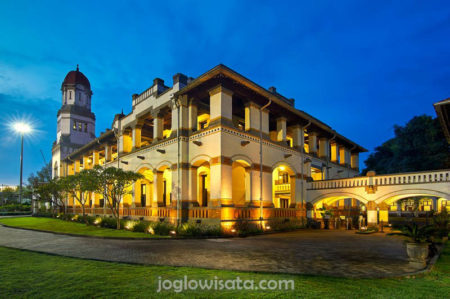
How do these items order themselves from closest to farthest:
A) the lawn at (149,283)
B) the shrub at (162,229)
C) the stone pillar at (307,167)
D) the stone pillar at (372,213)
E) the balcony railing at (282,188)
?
the lawn at (149,283)
the shrub at (162,229)
the stone pillar at (372,213)
the stone pillar at (307,167)
the balcony railing at (282,188)

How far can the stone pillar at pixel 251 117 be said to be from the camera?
20.2 m

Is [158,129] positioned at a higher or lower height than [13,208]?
higher

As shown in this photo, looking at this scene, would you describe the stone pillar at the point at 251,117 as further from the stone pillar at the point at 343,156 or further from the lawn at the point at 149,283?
the stone pillar at the point at 343,156

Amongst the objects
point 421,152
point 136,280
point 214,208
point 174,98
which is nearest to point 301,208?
point 214,208

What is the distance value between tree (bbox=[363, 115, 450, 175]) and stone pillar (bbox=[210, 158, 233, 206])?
93.4 ft

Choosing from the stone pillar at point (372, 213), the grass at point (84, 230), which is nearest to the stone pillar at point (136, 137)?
the grass at point (84, 230)

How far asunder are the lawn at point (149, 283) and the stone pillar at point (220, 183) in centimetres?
971

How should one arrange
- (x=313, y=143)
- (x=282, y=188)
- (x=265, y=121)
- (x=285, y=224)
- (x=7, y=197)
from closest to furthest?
(x=285, y=224), (x=265, y=121), (x=313, y=143), (x=282, y=188), (x=7, y=197)

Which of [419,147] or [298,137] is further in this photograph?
[419,147]

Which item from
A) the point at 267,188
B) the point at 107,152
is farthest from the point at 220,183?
the point at 107,152

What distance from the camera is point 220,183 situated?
1744 cm

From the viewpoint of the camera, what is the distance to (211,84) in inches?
749

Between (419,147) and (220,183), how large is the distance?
32.0 m

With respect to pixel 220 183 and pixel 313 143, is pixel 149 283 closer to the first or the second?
pixel 220 183
